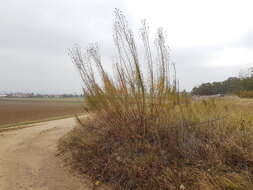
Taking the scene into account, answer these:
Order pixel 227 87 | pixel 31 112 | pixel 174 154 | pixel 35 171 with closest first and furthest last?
pixel 174 154 < pixel 35 171 < pixel 31 112 < pixel 227 87

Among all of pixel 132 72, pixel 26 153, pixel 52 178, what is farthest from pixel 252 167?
pixel 26 153

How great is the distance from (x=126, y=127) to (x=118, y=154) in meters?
0.66

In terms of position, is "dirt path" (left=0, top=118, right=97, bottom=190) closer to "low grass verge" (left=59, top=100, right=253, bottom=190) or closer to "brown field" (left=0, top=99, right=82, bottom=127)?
"low grass verge" (left=59, top=100, right=253, bottom=190)

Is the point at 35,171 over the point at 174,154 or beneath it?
beneath

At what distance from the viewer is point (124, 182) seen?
303 cm

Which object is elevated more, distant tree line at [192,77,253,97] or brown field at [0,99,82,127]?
distant tree line at [192,77,253,97]

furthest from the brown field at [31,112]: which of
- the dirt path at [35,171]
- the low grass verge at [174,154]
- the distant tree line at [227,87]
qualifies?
the distant tree line at [227,87]

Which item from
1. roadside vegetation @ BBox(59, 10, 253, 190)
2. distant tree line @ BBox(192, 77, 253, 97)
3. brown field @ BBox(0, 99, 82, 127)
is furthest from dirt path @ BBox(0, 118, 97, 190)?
distant tree line @ BBox(192, 77, 253, 97)

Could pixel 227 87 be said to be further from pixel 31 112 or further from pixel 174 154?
pixel 174 154

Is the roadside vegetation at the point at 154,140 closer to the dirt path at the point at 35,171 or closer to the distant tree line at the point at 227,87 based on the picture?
the dirt path at the point at 35,171

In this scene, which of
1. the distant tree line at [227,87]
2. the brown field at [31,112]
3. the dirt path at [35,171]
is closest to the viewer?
the dirt path at [35,171]

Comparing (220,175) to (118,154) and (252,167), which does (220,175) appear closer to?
(252,167)

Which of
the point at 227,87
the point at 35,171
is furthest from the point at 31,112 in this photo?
the point at 227,87

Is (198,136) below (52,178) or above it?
above
